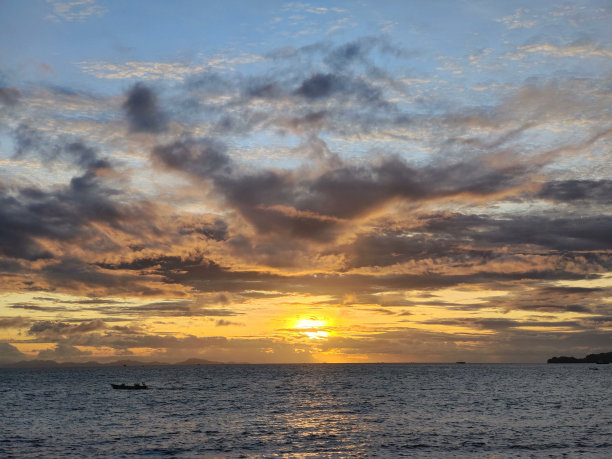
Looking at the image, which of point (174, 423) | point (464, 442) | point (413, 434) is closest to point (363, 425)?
point (413, 434)

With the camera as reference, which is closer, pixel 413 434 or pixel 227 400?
pixel 413 434

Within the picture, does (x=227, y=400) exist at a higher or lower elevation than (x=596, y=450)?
lower

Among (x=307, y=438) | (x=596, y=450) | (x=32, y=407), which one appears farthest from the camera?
(x=32, y=407)

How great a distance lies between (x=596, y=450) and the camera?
53.8 meters

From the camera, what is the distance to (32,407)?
106 meters

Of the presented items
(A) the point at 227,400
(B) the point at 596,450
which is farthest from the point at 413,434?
(A) the point at 227,400

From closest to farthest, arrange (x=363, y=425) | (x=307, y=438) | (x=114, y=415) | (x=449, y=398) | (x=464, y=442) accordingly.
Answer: (x=464, y=442) → (x=307, y=438) → (x=363, y=425) → (x=114, y=415) → (x=449, y=398)

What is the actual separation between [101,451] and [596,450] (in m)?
49.4

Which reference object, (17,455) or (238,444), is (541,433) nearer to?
(238,444)

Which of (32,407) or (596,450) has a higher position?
(596,450)

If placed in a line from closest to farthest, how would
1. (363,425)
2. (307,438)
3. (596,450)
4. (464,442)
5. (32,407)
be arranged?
(596,450) → (464,442) → (307,438) → (363,425) → (32,407)

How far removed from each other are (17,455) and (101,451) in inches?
307

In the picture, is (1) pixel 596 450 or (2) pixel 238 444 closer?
(1) pixel 596 450

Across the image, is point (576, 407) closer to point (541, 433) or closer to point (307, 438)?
point (541, 433)
